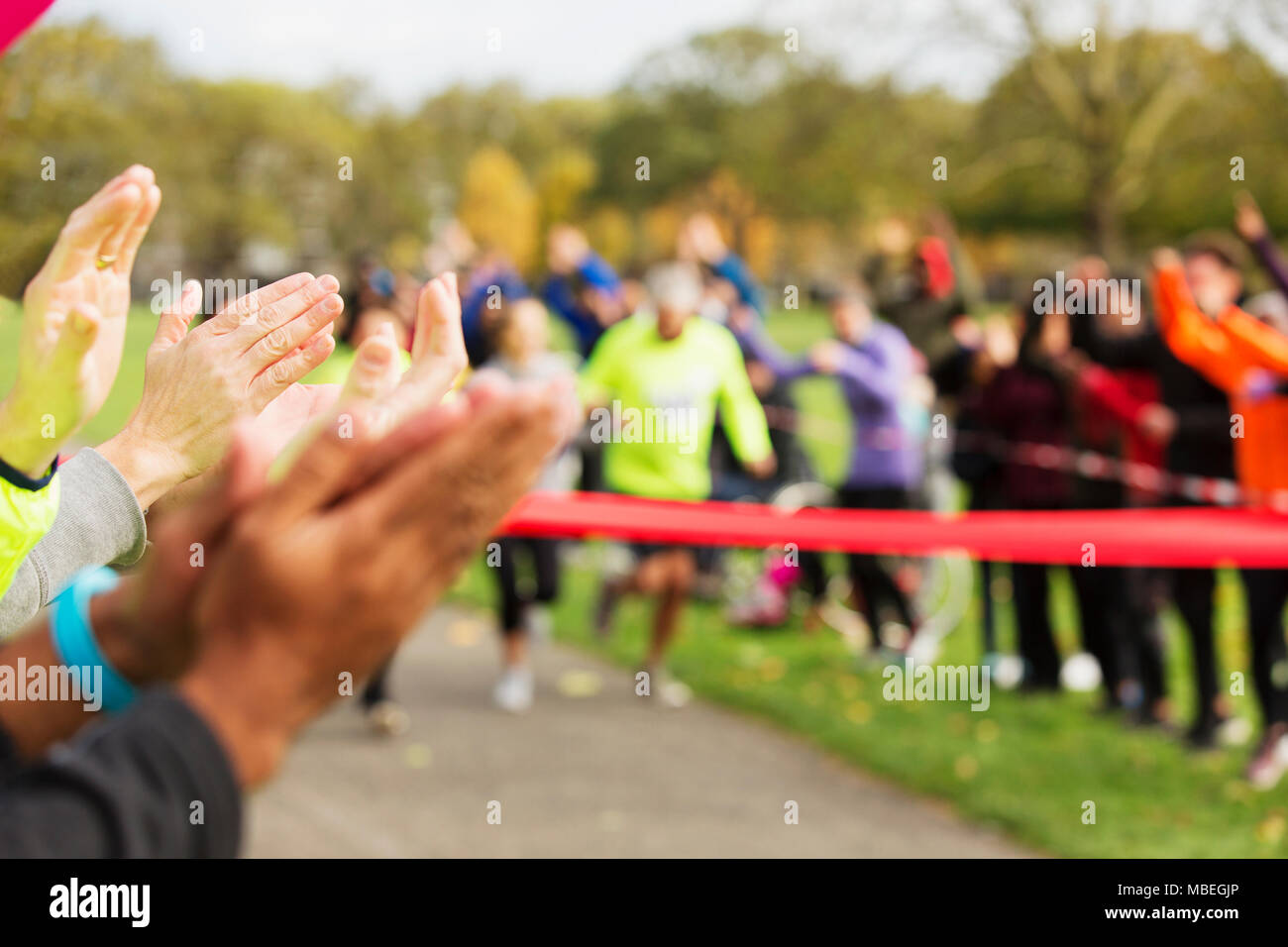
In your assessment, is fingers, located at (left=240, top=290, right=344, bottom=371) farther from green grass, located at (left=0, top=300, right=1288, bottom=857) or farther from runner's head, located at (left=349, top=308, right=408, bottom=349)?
runner's head, located at (left=349, top=308, right=408, bottom=349)

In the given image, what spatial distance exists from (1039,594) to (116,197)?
22.0 feet

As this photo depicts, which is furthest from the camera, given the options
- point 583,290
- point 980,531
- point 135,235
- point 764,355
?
point 583,290

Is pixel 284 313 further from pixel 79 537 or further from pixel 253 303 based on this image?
pixel 79 537

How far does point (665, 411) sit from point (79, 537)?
5.94 m

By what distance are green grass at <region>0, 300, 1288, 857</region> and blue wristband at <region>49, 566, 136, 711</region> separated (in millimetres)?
2326

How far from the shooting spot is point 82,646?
3.34 ft

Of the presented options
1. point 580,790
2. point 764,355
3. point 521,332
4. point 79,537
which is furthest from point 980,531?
point 79,537

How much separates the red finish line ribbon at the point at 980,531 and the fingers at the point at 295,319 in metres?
3.87

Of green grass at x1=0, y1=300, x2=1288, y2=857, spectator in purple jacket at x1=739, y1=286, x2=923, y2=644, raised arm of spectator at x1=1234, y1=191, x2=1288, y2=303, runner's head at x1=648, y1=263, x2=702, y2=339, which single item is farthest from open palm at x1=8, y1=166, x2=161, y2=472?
spectator in purple jacket at x1=739, y1=286, x2=923, y2=644

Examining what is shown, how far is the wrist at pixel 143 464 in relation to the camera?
169cm

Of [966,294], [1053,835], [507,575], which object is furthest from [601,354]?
[1053,835]

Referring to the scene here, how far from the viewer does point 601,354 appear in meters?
7.60

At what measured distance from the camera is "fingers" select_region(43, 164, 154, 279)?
1.30m

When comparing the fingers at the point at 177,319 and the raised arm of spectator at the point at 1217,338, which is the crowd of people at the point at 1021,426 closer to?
the raised arm of spectator at the point at 1217,338
